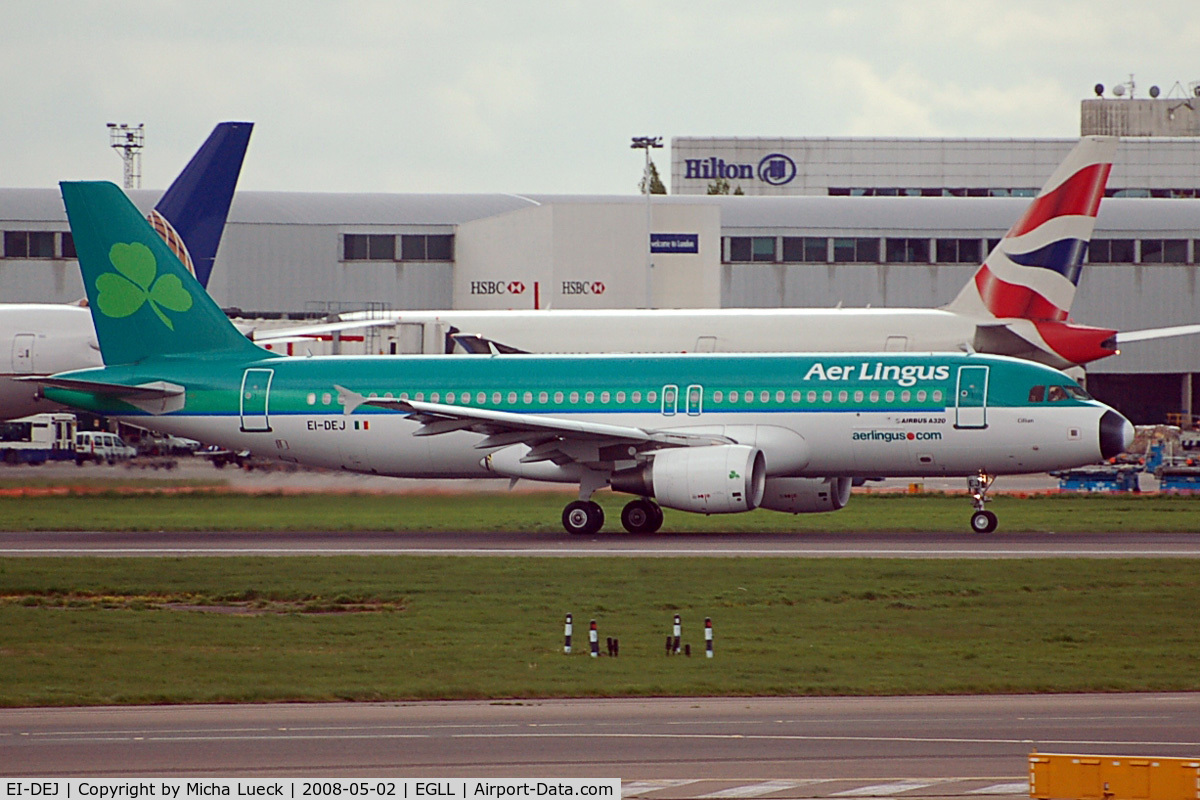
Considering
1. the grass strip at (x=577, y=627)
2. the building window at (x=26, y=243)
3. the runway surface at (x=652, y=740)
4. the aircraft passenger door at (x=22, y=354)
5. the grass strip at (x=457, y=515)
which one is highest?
the building window at (x=26, y=243)

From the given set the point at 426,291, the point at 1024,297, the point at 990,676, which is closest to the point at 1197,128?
the point at 426,291

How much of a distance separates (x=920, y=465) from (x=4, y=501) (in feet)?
94.7

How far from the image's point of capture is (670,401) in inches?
1582

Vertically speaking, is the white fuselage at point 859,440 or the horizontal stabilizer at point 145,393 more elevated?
the horizontal stabilizer at point 145,393

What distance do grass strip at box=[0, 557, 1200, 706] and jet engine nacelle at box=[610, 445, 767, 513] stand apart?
3.70 meters

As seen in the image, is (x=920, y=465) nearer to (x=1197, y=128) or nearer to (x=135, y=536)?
(x=135, y=536)

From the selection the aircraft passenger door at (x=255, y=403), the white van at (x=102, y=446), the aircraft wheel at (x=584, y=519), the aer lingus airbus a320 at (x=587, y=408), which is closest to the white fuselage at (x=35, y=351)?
the white van at (x=102, y=446)

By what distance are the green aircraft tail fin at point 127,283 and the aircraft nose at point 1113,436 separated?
73.9ft

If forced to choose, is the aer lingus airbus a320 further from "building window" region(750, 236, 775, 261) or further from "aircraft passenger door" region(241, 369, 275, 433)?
"building window" region(750, 236, 775, 261)

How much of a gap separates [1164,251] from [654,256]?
111ft

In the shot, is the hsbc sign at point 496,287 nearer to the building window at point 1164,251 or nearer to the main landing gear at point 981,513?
the building window at point 1164,251

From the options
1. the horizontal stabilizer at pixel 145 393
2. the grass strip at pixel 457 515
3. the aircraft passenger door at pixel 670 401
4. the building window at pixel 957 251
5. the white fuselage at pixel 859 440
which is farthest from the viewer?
the building window at pixel 957 251

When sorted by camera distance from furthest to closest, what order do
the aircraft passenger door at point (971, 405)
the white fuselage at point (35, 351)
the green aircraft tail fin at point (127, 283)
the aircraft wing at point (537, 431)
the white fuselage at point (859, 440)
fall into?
the white fuselage at point (35, 351) → the green aircraft tail fin at point (127, 283) → the aircraft passenger door at point (971, 405) → the white fuselage at point (859, 440) → the aircraft wing at point (537, 431)

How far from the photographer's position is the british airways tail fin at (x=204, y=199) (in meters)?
53.7
